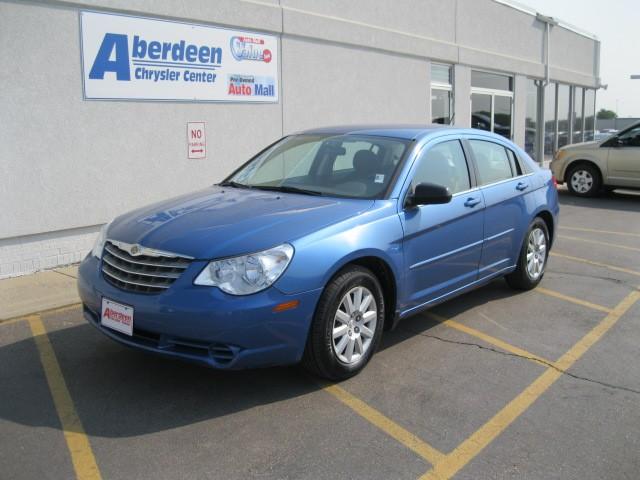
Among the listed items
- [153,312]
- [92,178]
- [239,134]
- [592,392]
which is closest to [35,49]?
[92,178]

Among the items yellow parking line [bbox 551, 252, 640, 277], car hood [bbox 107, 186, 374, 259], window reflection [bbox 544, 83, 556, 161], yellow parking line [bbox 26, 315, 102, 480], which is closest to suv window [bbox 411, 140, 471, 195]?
car hood [bbox 107, 186, 374, 259]

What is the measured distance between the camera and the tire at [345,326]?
380cm

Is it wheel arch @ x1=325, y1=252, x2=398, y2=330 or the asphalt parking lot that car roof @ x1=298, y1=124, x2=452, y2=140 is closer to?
wheel arch @ x1=325, y1=252, x2=398, y2=330

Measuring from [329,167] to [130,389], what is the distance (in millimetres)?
2158

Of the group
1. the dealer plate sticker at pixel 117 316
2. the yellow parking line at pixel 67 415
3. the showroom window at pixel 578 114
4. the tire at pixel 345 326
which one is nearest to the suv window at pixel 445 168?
the tire at pixel 345 326

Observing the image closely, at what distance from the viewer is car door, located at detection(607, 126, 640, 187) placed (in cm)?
1305

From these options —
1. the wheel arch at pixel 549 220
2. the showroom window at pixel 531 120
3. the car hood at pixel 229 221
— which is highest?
the showroom window at pixel 531 120

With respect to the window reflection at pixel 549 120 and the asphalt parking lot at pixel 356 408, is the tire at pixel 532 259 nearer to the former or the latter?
the asphalt parking lot at pixel 356 408

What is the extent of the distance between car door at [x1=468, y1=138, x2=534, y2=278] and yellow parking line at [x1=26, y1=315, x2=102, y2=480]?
3280mm

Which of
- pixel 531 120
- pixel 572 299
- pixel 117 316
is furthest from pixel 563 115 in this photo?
pixel 117 316

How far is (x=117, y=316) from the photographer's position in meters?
3.78

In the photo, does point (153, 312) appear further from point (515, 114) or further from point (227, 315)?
point (515, 114)

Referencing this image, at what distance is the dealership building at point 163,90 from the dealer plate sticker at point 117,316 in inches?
139

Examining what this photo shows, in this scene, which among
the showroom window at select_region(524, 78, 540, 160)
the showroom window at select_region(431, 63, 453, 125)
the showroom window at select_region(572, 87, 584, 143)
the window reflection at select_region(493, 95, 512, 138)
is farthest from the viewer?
the showroom window at select_region(572, 87, 584, 143)
